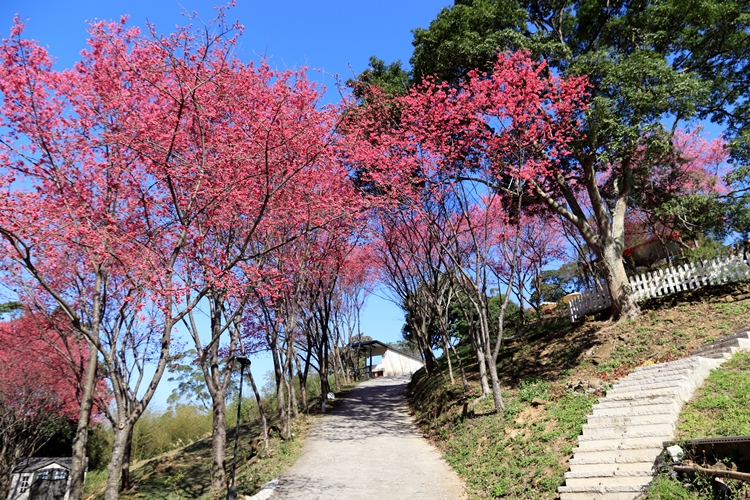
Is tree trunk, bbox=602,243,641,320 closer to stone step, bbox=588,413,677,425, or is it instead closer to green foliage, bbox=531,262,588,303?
stone step, bbox=588,413,677,425

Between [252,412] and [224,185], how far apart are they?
2469 centimetres

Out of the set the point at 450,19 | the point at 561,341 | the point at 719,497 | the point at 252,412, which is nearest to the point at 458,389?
the point at 561,341

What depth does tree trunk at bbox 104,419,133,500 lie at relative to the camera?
19.9 feet

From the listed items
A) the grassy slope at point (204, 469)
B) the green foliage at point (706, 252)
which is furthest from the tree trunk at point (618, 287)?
the grassy slope at point (204, 469)

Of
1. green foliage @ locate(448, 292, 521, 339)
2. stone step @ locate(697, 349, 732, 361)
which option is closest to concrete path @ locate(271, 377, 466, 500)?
stone step @ locate(697, 349, 732, 361)

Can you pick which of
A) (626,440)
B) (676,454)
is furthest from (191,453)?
(676,454)

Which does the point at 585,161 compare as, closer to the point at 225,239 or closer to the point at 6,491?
the point at 225,239

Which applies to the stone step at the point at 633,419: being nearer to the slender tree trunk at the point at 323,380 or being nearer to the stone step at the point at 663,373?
the stone step at the point at 663,373

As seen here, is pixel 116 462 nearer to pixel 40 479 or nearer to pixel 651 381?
pixel 651 381

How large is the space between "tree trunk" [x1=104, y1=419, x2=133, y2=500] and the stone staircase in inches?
236

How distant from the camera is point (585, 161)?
1335cm

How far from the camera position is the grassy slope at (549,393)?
7.44 m

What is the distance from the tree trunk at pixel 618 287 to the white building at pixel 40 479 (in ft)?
82.9

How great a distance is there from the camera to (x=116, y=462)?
614 centimetres
